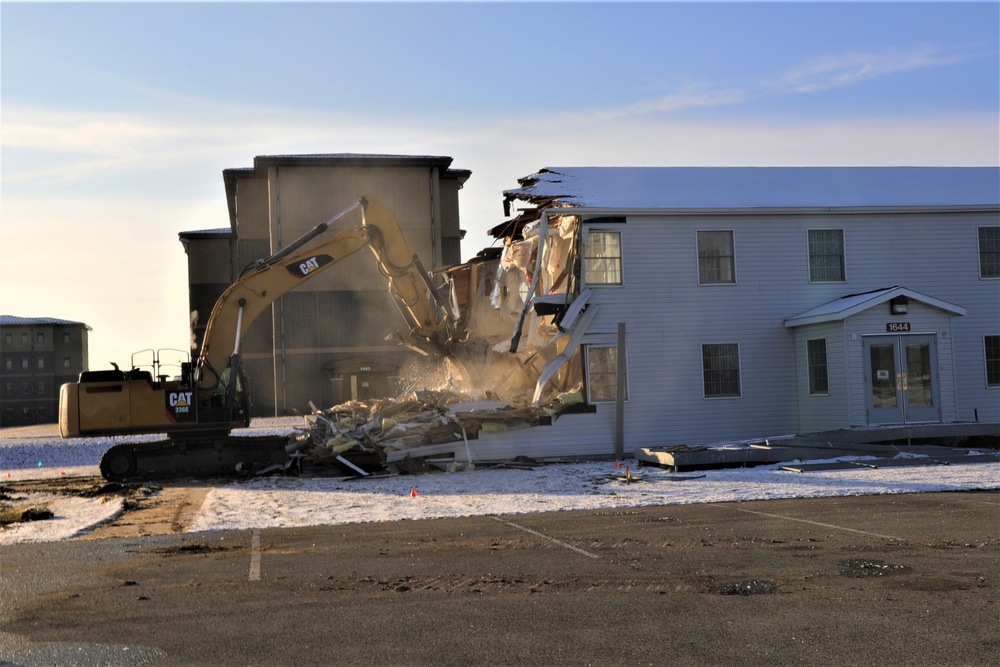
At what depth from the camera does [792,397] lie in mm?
26703

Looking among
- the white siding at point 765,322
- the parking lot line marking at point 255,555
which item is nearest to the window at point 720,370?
the white siding at point 765,322

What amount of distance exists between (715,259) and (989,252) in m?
7.82

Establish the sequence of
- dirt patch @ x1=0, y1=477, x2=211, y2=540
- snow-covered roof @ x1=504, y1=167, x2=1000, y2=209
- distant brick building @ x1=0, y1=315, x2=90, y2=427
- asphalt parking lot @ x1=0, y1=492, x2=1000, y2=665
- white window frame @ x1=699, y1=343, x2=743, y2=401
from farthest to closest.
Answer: distant brick building @ x1=0, y1=315, x2=90, y2=427
snow-covered roof @ x1=504, y1=167, x2=1000, y2=209
white window frame @ x1=699, y1=343, x2=743, y2=401
dirt patch @ x1=0, y1=477, x2=211, y2=540
asphalt parking lot @ x1=0, y1=492, x2=1000, y2=665

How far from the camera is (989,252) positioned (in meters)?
28.0

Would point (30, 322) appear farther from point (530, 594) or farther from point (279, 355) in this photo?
point (530, 594)

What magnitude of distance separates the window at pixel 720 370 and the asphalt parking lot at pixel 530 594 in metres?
12.5

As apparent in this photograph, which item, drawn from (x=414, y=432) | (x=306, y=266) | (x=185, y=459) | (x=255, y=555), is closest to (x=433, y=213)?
(x=306, y=266)

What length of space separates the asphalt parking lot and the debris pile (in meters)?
9.03

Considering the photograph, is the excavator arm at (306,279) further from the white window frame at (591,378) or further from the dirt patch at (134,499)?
the white window frame at (591,378)

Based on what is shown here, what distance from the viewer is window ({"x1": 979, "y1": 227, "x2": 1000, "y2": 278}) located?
27844 millimetres

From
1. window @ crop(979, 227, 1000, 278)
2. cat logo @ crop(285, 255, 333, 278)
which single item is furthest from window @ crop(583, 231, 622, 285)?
window @ crop(979, 227, 1000, 278)

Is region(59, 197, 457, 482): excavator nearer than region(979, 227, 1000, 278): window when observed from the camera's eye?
Yes

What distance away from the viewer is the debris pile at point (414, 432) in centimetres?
2311

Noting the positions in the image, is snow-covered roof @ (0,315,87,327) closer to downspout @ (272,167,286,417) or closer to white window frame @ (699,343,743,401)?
downspout @ (272,167,286,417)
